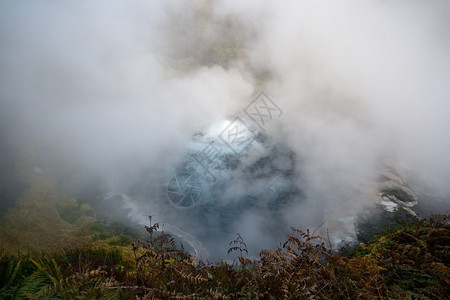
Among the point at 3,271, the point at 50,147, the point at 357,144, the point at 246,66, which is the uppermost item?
the point at 246,66

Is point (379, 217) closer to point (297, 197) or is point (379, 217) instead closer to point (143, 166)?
point (297, 197)

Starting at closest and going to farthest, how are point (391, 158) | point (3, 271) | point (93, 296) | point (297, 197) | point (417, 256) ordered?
1. point (93, 296)
2. point (3, 271)
3. point (417, 256)
4. point (297, 197)
5. point (391, 158)

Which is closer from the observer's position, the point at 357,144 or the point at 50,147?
the point at 50,147

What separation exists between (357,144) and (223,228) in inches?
439

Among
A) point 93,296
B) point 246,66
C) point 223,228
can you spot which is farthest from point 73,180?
point 246,66

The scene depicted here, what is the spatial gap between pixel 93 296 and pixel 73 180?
11463 millimetres

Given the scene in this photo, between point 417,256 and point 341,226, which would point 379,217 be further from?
point 417,256

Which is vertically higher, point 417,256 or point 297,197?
point 297,197

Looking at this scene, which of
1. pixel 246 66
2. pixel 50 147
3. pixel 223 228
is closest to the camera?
pixel 223 228

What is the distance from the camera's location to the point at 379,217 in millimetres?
9172

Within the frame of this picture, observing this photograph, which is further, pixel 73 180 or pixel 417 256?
pixel 73 180

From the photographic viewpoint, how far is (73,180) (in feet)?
36.9

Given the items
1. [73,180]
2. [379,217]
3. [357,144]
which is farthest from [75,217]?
[357,144]

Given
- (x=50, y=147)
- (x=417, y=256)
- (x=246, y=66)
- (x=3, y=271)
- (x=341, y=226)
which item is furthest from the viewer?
(x=246, y=66)
